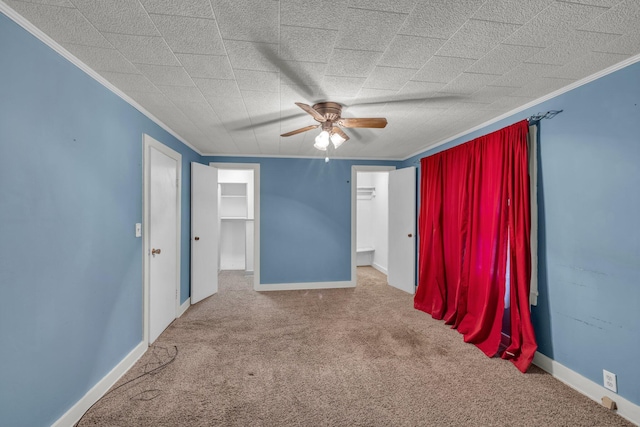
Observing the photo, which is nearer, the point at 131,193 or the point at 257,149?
the point at 131,193

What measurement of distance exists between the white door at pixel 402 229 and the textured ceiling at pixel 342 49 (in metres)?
2.04

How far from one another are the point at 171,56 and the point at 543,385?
3.55m

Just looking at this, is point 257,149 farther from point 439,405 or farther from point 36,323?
point 439,405

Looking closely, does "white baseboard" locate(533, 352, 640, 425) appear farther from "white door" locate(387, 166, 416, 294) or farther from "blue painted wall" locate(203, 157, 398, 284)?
"blue painted wall" locate(203, 157, 398, 284)

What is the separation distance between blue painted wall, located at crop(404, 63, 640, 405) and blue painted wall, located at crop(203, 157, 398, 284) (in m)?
2.96

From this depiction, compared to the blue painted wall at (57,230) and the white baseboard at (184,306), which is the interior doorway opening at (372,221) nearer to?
the white baseboard at (184,306)

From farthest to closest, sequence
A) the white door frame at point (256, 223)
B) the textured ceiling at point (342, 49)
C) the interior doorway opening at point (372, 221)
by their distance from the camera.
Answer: the interior doorway opening at point (372, 221) < the white door frame at point (256, 223) < the textured ceiling at point (342, 49)

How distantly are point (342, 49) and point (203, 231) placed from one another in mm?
3425

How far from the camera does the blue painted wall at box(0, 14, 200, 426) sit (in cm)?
134

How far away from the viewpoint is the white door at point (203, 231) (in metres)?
4.02

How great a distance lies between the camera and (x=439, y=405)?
193 centimetres

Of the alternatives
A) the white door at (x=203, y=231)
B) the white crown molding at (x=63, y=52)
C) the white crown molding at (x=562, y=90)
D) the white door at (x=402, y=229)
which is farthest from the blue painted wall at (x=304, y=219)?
the white crown molding at (x=63, y=52)

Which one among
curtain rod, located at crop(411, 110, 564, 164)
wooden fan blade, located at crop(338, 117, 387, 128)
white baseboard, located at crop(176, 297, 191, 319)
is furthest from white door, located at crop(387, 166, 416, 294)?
white baseboard, located at crop(176, 297, 191, 319)

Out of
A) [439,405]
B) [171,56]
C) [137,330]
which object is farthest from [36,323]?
[439,405]
